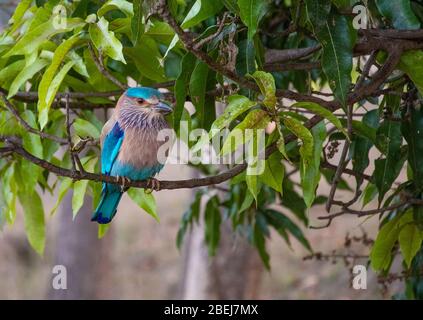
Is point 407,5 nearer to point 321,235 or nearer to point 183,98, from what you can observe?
point 183,98

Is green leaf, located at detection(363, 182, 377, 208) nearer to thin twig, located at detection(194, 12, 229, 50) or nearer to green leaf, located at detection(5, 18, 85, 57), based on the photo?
thin twig, located at detection(194, 12, 229, 50)

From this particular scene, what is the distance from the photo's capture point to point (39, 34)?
332 cm

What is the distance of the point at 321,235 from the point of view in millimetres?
14164

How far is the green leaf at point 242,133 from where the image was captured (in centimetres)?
259

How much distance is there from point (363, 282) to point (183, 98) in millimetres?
1435

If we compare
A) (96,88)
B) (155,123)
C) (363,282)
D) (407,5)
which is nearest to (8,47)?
(96,88)

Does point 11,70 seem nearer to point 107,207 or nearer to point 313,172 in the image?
point 107,207

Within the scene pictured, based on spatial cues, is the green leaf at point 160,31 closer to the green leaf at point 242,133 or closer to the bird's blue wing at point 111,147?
the bird's blue wing at point 111,147

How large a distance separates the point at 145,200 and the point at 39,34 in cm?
87

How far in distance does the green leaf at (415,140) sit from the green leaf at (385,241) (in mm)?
382

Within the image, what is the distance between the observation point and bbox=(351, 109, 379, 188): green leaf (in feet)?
11.9

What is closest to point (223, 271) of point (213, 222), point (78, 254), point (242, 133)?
point (213, 222)

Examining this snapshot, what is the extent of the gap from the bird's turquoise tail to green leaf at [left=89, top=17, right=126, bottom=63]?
28.1 inches

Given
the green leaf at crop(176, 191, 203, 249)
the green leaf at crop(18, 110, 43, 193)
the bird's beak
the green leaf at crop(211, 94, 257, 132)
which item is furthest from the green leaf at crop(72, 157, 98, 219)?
the green leaf at crop(176, 191, 203, 249)
